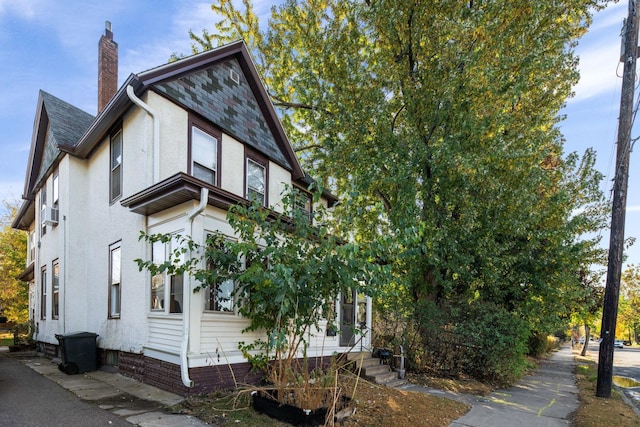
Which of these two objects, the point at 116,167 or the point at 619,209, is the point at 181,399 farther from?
the point at 619,209

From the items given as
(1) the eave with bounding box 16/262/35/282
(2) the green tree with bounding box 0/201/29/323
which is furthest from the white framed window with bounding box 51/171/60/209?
(2) the green tree with bounding box 0/201/29/323

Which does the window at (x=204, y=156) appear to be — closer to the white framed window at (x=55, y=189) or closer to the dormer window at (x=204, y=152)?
the dormer window at (x=204, y=152)

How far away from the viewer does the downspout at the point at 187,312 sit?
21.0 ft

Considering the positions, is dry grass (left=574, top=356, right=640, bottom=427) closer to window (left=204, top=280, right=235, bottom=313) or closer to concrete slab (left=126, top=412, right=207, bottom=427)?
concrete slab (left=126, top=412, right=207, bottom=427)

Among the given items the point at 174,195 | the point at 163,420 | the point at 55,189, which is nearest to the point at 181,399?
the point at 163,420

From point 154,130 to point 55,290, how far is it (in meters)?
7.27

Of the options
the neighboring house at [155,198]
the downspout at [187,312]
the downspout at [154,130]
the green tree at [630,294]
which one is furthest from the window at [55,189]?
the green tree at [630,294]

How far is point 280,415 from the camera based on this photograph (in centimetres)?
579

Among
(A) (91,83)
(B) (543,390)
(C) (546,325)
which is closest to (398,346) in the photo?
(B) (543,390)

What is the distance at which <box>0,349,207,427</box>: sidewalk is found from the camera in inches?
218

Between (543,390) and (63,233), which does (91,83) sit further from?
(543,390)

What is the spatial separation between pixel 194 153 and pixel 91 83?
6.92m

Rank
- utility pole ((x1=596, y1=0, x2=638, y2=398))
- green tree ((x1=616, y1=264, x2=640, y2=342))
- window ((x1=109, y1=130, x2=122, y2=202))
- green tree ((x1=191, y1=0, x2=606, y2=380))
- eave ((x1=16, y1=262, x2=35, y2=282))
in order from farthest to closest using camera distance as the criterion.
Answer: green tree ((x1=616, y1=264, x2=640, y2=342)), eave ((x1=16, y1=262, x2=35, y2=282)), green tree ((x1=191, y1=0, x2=606, y2=380)), utility pole ((x1=596, y1=0, x2=638, y2=398)), window ((x1=109, y1=130, x2=122, y2=202))

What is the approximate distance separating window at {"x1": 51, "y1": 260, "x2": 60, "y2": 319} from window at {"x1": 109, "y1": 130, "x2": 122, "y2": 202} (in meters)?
3.95
